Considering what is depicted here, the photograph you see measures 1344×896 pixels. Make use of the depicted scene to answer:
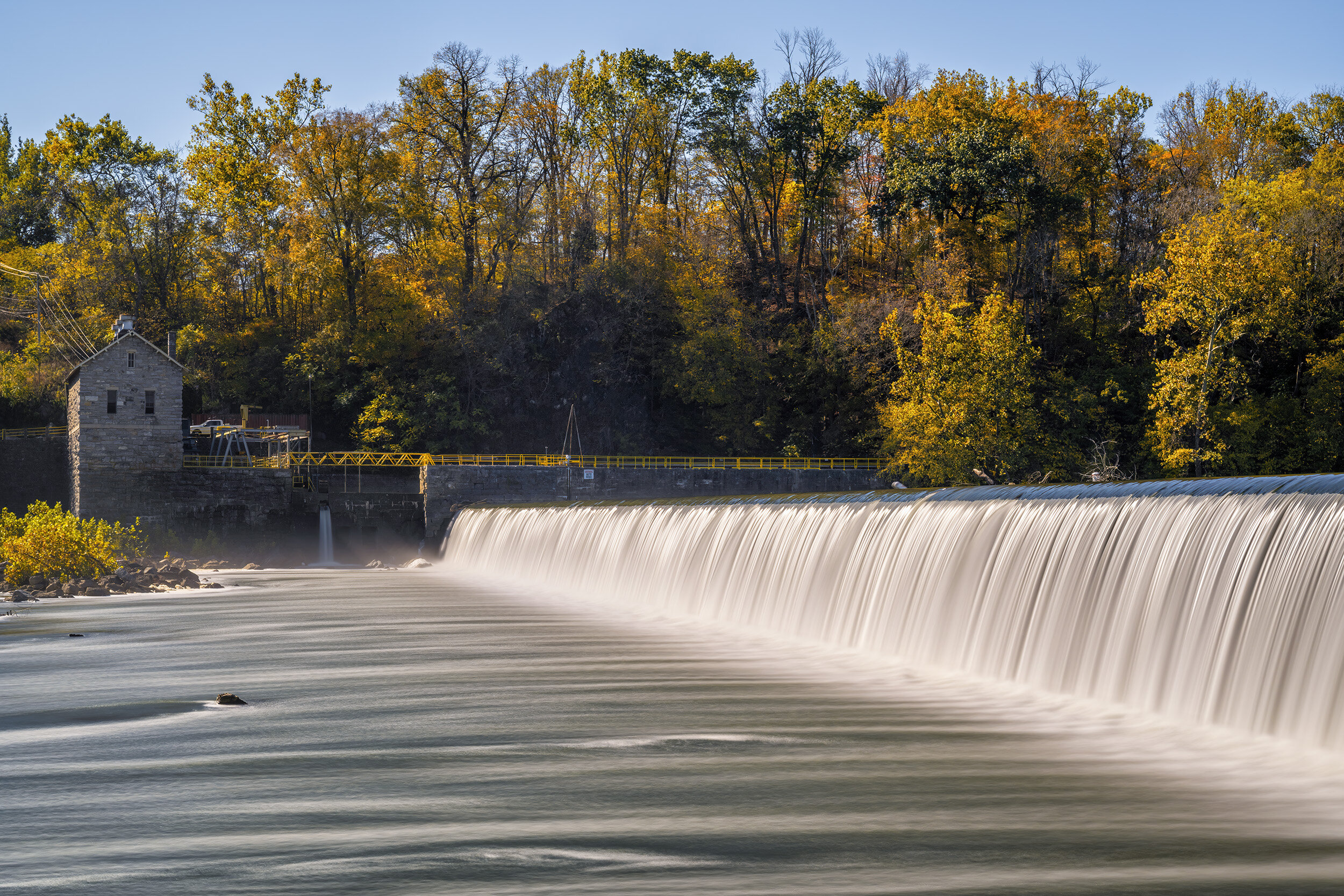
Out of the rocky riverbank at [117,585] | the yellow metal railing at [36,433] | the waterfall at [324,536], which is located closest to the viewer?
the rocky riverbank at [117,585]

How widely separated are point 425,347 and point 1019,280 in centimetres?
3276

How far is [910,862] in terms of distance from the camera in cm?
686

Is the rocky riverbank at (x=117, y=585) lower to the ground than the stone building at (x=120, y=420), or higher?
lower

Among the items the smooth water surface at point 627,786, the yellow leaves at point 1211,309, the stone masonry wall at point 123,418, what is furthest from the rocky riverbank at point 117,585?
the yellow leaves at point 1211,309

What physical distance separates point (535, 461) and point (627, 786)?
49301 mm

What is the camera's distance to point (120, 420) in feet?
Answer: 151

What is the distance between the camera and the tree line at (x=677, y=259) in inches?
2067

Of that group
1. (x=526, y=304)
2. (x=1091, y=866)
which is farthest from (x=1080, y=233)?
(x=1091, y=866)

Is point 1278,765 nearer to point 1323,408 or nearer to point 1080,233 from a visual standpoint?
point 1323,408

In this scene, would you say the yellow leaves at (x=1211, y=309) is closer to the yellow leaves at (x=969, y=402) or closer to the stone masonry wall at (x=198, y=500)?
the yellow leaves at (x=969, y=402)

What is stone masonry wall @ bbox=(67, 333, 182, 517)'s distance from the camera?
149ft

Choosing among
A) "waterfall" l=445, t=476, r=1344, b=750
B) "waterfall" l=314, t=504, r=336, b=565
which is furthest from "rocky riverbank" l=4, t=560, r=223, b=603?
"waterfall" l=445, t=476, r=1344, b=750

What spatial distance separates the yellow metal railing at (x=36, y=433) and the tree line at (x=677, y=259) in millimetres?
3282

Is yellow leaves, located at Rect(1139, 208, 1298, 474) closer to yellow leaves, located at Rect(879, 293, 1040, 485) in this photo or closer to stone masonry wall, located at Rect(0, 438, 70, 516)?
yellow leaves, located at Rect(879, 293, 1040, 485)
